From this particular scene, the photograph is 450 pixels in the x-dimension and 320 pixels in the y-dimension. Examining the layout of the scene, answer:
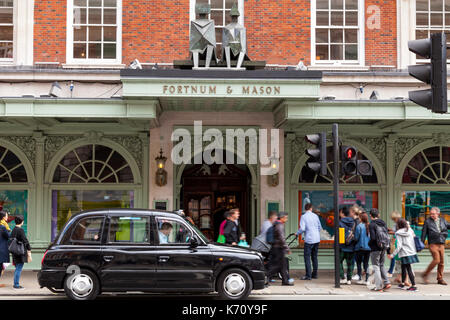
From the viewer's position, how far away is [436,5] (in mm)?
16688

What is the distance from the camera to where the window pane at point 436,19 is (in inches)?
655

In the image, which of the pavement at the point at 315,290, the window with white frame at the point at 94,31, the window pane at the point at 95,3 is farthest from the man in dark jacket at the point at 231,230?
the window pane at the point at 95,3

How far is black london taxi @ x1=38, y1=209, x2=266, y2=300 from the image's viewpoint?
1085cm

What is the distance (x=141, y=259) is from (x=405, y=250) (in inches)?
220

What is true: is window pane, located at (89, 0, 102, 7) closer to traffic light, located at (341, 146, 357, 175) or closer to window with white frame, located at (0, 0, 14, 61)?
window with white frame, located at (0, 0, 14, 61)

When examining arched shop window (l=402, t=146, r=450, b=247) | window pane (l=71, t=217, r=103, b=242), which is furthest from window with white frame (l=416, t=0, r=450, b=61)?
window pane (l=71, t=217, r=103, b=242)

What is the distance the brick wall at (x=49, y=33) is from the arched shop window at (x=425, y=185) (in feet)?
31.8

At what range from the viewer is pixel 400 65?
53.7ft

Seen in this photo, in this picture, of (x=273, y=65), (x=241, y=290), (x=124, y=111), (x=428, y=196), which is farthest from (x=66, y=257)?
(x=428, y=196)

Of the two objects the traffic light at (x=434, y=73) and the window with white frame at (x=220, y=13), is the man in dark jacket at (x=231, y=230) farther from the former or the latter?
the traffic light at (x=434, y=73)

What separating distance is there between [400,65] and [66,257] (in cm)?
1016

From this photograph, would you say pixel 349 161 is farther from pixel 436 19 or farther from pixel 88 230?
pixel 436 19

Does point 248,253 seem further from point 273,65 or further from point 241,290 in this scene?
point 273,65

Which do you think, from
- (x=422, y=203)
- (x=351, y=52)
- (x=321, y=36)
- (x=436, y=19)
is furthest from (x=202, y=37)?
(x=422, y=203)
